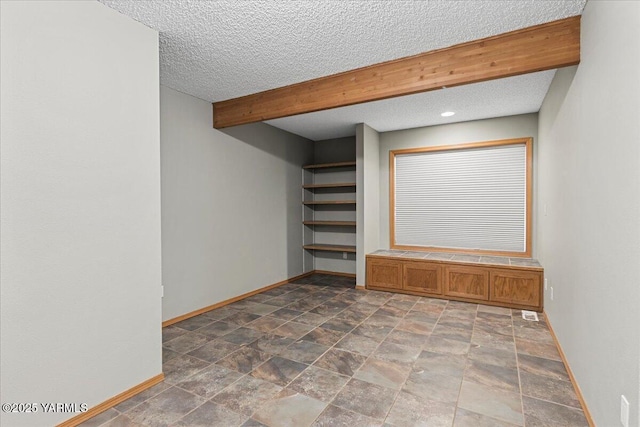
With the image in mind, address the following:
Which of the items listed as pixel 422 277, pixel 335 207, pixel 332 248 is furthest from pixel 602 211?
pixel 335 207

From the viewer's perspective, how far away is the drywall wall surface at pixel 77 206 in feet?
5.80

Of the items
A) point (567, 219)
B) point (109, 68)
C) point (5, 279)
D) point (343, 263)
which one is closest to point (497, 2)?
point (567, 219)

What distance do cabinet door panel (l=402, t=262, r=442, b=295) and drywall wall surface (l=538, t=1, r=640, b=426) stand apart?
177 centimetres

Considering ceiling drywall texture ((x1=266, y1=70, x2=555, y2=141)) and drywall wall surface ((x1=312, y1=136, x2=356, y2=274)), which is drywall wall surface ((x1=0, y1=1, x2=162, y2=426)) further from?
drywall wall surface ((x1=312, y1=136, x2=356, y2=274))

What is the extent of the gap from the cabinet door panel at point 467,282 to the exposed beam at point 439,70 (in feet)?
8.78

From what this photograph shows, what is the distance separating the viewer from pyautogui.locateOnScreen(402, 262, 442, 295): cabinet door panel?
4625 millimetres

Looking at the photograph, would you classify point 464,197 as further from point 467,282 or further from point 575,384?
point 575,384

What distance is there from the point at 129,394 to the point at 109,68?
89.9 inches

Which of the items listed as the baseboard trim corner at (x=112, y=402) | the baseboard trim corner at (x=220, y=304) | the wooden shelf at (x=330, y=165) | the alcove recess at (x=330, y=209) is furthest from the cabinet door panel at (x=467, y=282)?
the baseboard trim corner at (x=112, y=402)

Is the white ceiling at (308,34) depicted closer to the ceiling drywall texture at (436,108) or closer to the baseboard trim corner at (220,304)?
the ceiling drywall texture at (436,108)

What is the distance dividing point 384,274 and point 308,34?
3.61 meters

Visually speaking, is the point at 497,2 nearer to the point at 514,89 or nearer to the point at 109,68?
the point at 514,89

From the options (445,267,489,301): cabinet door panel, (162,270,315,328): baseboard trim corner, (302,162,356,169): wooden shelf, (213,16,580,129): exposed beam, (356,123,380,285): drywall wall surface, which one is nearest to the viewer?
(213,16,580,129): exposed beam

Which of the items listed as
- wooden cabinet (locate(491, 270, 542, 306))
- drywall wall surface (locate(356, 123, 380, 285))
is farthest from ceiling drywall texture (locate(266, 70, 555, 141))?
wooden cabinet (locate(491, 270, 542, 306))
